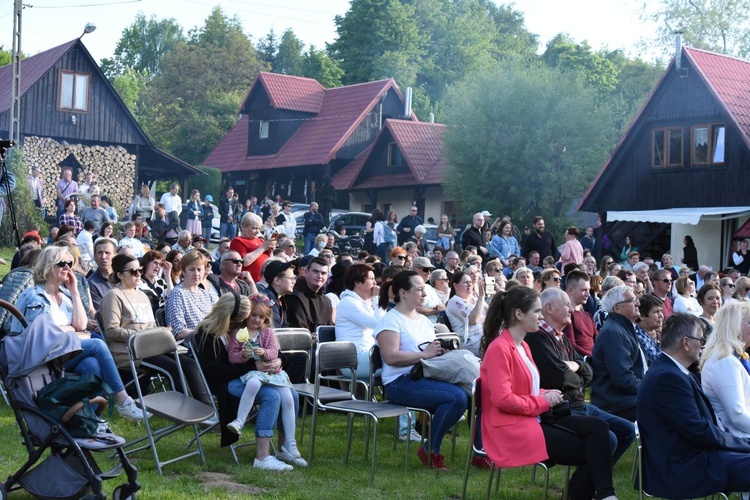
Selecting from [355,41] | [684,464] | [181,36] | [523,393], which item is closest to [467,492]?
[523,393]

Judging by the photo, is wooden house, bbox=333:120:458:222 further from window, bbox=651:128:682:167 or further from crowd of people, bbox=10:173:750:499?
crowd of people, bbox=10:173:750:499

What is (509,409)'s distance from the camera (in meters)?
6.09

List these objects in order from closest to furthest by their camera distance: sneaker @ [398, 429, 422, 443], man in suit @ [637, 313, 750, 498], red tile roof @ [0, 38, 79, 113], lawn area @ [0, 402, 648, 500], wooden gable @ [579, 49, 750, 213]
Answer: man in suit @ [637, 313, 750, 498] < lawn area @ [0, 402, 648, 500] < sneaker @ [398, 429, 422, 443] < wooden gable @ [579, 49, 750, 213] < red tile roof @ [0, 38, 79, 113]

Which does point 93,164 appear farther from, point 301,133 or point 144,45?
point 144,45

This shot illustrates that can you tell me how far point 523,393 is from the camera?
6254 millimetres

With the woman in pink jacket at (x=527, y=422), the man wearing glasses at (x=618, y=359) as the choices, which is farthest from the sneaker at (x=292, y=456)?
the man wearing glasses at (x=618, y=359)

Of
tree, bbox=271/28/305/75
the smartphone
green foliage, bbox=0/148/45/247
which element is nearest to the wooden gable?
green foliage, bbox=0/148/45/247

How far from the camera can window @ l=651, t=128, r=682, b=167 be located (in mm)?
30859

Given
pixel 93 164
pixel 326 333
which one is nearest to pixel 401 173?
pixel 93 164

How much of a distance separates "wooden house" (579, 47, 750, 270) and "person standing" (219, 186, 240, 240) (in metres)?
10.9

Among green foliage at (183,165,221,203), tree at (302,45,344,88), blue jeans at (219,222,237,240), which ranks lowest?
blue jeans at (219,222,237,240)

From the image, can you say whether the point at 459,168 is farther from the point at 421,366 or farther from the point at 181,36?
the point at 181,36

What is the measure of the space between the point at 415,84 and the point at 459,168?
32731 millimetres

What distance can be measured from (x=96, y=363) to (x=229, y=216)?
21365 millimetres
